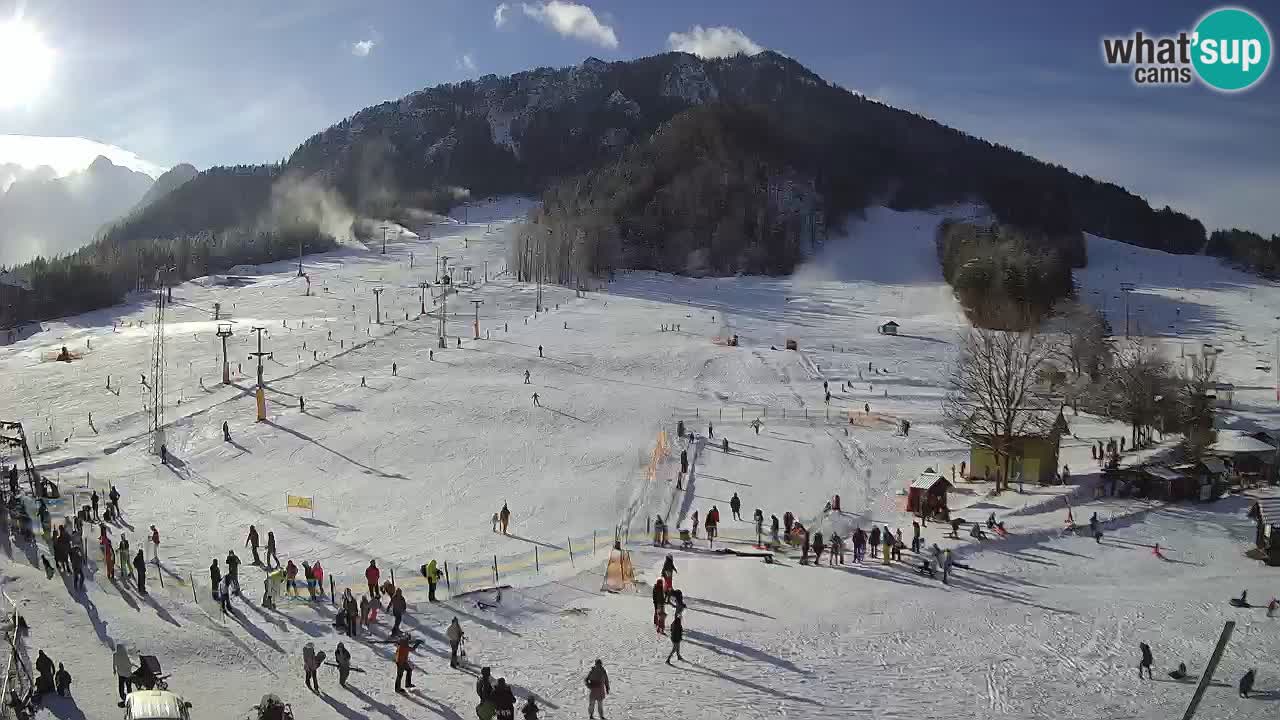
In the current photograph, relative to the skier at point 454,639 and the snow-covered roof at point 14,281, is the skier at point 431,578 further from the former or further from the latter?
the snow-covered roof at point 14,281

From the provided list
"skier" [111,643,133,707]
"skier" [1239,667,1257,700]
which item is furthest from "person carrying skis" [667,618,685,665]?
"skier" [1239,667,1257,700]

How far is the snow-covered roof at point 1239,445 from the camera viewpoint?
24.4m

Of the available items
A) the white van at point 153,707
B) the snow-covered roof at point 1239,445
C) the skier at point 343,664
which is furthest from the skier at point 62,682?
the snow-covered roof at point 1239,445

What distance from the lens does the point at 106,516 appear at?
2191cm

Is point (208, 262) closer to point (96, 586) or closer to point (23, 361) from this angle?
point (23, 361)

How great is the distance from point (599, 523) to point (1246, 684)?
14558mm

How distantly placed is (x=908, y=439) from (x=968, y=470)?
4933 mm

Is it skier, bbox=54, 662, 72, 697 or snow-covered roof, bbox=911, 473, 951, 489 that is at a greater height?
skier, bbox=54, 662, 72, 697

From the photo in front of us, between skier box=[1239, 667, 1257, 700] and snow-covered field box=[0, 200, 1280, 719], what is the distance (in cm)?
24

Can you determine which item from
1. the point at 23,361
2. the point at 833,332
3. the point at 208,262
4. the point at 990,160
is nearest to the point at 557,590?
the point at 833,332

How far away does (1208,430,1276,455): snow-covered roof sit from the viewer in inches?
962

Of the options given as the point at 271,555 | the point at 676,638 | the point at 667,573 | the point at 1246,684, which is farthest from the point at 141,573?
the point at 1246,684

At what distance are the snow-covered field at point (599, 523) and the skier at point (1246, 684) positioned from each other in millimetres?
244

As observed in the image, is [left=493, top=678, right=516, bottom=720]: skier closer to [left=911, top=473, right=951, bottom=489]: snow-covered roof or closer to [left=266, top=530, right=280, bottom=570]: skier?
[left=266, top=530, right=280, bottom=570]: skier
